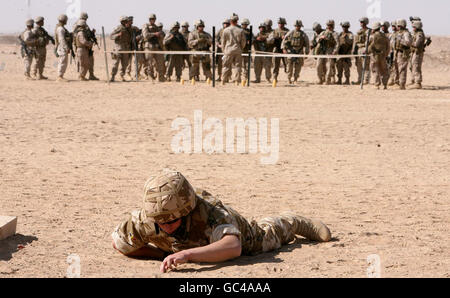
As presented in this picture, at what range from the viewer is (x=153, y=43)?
2241 centimetres

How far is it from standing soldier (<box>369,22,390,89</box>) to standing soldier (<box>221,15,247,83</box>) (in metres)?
3.62

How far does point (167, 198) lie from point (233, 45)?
16346 mm

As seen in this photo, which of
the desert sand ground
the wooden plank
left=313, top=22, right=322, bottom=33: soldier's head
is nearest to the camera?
the desert sand ground

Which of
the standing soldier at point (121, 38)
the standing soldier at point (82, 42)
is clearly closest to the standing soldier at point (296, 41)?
the standing soldier at point (121, 38)

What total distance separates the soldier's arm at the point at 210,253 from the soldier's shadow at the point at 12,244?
4.14ft

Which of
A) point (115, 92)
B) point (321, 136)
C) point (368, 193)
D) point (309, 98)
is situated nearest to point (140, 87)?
point (115, 92)

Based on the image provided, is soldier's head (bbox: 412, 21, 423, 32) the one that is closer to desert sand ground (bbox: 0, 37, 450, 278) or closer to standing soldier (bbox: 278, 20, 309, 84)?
standing soldier (bbox: 278, 20, 309, 84)

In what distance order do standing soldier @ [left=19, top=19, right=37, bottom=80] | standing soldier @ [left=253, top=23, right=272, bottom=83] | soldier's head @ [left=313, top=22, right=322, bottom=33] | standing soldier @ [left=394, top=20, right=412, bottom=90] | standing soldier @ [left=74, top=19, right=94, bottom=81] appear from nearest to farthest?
standing soldier @ [left=394, top=20, right=412, bottom=90], standing soldier @ [left=74, top=19, right=94, bottom=81], standing soldier @ [left=19, top=19, right=37, bottom=80], standing soldier @ [left=253, top=23, right=272, bottom=83], soldier's head @ [left=313, top=22, right=322, bottom=33]

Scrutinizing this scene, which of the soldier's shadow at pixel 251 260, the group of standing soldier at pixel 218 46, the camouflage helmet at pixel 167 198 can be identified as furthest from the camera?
the group of standing soldier at pixel 218 46

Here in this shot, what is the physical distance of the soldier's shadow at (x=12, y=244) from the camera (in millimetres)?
5074

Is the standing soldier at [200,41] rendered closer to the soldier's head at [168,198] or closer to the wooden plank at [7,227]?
the wooden plank at [7,227]

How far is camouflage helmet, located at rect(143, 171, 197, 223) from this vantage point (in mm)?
4344

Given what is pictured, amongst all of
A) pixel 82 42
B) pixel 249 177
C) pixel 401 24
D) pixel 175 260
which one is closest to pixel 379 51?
pixel 401 24

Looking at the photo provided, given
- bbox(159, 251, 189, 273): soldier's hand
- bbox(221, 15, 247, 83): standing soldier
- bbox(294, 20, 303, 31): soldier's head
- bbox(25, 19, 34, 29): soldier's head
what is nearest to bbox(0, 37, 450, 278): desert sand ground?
bbox(159, 251, 189, 273): soldier's hand
